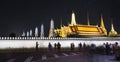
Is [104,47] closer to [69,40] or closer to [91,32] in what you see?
[69,40]

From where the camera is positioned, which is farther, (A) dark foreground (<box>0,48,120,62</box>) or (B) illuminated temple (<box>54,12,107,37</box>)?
(B) illuminated temple (<box>54,12,107,37</box>)

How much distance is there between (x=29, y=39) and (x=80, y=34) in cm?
3971

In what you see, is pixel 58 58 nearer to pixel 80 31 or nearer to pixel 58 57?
pixel 58 57

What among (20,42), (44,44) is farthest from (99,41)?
(20,42)

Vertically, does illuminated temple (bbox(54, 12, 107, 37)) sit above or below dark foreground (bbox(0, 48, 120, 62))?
above

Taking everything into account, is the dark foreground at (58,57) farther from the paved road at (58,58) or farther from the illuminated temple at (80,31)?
the illuminated temple at (80,31)

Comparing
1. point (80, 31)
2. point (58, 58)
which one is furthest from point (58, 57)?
point (80, 31)

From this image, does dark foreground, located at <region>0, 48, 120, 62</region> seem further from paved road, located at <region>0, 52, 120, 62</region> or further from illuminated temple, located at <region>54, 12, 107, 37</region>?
illuminated temple, located at <region>54, 12, 107, 37</region>

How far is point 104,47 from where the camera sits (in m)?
23.2

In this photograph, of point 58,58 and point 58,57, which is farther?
point 58,57

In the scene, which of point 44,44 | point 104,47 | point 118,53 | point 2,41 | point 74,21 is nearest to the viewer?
point 118,53

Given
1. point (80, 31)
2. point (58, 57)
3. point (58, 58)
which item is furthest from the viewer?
point (80, 31)

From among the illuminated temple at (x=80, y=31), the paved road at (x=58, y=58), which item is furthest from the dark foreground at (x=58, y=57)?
the illuminated temple at (x=80, y=31)

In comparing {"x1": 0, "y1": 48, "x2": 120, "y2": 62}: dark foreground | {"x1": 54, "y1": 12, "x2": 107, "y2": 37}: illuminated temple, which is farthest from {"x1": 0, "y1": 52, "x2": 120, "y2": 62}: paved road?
{"x1": 54, "y1": 12, "x2": 107, "y2": 37}: illuminated temple
